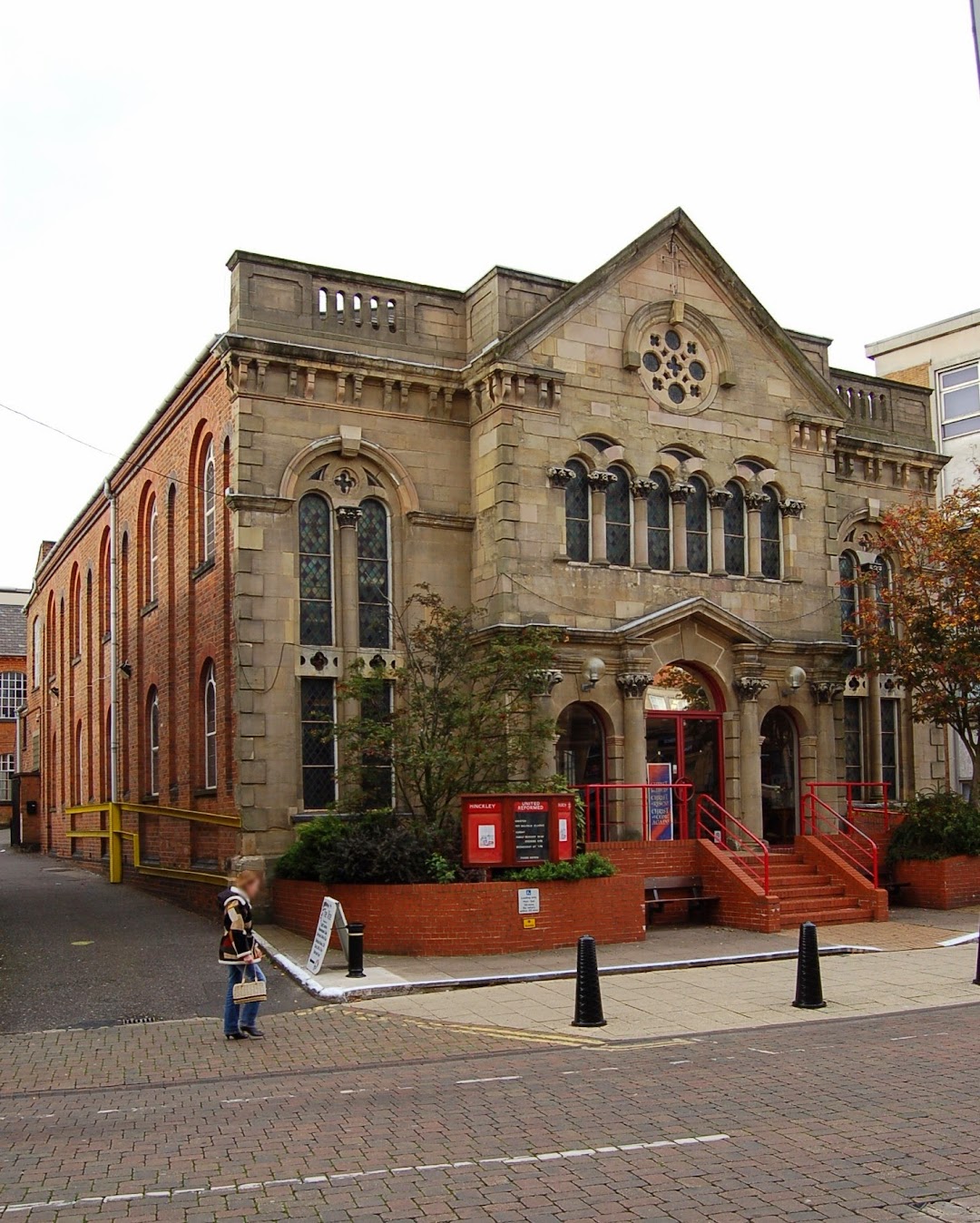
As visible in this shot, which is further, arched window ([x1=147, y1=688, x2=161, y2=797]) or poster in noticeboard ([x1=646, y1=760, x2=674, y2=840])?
arched window ([x1=147, y1=688, x2=161, y2=797])

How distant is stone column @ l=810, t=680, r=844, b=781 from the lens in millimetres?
26188

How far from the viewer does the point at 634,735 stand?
2403cm

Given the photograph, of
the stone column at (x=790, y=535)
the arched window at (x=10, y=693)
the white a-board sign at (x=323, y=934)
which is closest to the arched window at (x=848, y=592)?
the stone column at (x=790, y=535)

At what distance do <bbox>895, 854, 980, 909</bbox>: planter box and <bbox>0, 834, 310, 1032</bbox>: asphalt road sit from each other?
12093 mm

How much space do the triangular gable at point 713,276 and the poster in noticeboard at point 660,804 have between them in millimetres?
7798

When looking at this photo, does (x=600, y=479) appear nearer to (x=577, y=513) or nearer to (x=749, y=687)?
(x=577, y=513)

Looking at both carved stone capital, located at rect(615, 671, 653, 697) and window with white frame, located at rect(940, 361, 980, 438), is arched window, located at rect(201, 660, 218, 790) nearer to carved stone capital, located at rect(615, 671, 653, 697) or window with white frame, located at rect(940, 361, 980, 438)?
carved stone capital, located at rect(615, 671, 653, 697)

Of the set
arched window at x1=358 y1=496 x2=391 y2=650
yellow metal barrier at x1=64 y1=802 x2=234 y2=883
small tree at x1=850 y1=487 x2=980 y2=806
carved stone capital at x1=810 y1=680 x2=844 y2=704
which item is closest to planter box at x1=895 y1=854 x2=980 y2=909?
small tree at x1=850 y1=487 x2=980 y2=806

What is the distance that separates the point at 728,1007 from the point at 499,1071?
14.0ft

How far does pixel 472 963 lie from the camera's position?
59.9ft

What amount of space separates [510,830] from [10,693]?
49.8 metres

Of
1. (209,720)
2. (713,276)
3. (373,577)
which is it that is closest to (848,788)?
(373,577)

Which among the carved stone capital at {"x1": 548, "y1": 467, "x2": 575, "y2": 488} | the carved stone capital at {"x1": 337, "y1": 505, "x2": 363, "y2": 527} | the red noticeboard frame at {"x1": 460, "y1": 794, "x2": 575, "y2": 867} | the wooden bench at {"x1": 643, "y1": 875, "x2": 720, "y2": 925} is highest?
the carved stone capital at {"x1": 548, "y1": 467, "x2": 575, "y2": 488}

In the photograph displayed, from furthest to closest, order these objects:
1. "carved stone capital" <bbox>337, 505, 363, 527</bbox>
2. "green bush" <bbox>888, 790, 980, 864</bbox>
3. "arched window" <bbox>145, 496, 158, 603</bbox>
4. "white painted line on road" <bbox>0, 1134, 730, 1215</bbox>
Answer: "arched window" <bbox>145, 496, 158, 603</bbox> < "green bush" <bbox>888, 790, 980, 864</bbox> < "carved stone capital" <bbox>337, 505, 363, 527</bbox> < "white painted line on road" <bbox>0, 1134, 730, 1215</bbox>
